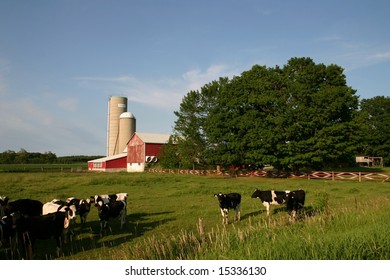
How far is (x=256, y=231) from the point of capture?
802 cm

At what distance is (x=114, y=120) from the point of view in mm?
75500

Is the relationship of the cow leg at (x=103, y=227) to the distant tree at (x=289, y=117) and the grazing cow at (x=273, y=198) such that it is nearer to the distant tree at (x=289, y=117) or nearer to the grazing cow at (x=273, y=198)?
the grazing cow at (x=273, y=198)

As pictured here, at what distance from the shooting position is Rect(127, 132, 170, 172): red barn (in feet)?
192

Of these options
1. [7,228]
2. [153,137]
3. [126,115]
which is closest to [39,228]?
[7,228]

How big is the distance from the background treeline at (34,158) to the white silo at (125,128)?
43101mm

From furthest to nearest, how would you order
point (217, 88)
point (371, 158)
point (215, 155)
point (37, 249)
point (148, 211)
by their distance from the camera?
1. point (371, 158)
2. point (217, 88)
3. point (215, 155)
4. point (148, 211)
5. point (37, 249)

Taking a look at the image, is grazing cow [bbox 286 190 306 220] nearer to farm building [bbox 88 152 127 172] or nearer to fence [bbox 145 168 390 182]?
fence [bbox 145 168 390 182]

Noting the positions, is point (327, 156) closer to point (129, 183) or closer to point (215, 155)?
point (215, 155)

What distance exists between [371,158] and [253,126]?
42.6m

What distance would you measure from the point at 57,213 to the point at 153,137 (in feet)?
175

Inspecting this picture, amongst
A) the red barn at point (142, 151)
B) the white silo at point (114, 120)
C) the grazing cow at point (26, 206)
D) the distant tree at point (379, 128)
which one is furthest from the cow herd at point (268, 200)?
the white silo at point (114, 120)

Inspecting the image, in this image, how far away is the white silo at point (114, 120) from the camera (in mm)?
73488

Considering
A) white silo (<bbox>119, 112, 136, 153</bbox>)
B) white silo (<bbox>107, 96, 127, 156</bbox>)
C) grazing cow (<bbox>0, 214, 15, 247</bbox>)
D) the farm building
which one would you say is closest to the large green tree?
the farm building
